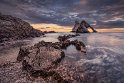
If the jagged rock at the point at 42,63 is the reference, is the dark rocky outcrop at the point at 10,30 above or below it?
above

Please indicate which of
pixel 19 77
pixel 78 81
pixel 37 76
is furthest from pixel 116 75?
pixel 19 77

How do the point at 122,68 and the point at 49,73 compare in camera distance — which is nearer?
the point at 49,73

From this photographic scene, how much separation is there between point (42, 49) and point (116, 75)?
1272 centimetres

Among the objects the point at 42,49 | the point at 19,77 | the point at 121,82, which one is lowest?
the point at 121,82

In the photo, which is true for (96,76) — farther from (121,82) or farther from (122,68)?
(122,68)

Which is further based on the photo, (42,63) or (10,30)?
(10,30)

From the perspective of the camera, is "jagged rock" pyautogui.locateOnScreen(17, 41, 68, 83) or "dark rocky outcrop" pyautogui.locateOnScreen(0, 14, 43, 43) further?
"dark rocky outcrop" pyautogui.locateOnScreen(0, 14, 43, 43)

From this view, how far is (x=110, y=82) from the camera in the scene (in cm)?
1988

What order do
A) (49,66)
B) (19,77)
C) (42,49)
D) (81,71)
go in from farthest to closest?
(42,49)
(81,71)
(49,66)
(19,77)

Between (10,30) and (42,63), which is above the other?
(10,30)

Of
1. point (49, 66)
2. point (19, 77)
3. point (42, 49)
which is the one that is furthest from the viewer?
point (42, 49)

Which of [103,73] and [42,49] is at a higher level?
[42,49]

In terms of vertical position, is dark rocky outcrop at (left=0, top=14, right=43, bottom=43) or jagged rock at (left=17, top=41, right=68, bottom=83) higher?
dark rocky outcrop at (left=0, top=14, right=43, bottom=43)

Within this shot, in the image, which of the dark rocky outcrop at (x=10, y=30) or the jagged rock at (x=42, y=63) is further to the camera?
the dark rocky outcrop at (x=10, y=30)
